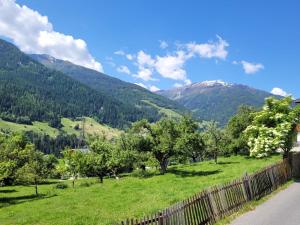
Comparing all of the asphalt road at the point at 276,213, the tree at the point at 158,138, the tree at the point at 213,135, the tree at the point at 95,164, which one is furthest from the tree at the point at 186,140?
the asphalt road at the point at 276,213

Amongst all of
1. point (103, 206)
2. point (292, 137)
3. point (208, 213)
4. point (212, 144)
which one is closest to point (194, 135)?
point (212, 144)

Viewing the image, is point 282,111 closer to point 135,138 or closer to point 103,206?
point 103,206

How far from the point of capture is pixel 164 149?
7138cm

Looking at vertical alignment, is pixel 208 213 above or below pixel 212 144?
below

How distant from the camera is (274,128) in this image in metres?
43.3

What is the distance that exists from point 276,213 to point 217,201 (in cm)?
417

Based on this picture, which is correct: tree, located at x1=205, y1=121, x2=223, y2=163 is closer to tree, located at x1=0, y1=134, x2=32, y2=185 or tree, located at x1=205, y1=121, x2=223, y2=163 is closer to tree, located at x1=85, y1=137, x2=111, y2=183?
tree, located at x1=85, y1=137, x2=111, y2=183

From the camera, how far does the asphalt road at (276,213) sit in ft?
77.0

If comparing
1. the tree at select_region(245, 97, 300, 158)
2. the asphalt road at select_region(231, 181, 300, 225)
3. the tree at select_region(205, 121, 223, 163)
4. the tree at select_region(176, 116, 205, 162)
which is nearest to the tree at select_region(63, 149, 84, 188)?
the tree at select_region(176, 116, 205, 162)

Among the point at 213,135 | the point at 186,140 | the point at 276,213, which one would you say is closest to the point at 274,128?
the point at 276,213

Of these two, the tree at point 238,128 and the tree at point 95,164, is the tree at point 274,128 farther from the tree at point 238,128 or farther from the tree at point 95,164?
the tree at point 238,128

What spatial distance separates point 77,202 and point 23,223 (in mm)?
10361

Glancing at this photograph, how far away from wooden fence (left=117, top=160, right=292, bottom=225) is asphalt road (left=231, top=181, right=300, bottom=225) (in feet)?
3.70

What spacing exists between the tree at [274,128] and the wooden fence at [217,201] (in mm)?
6004
